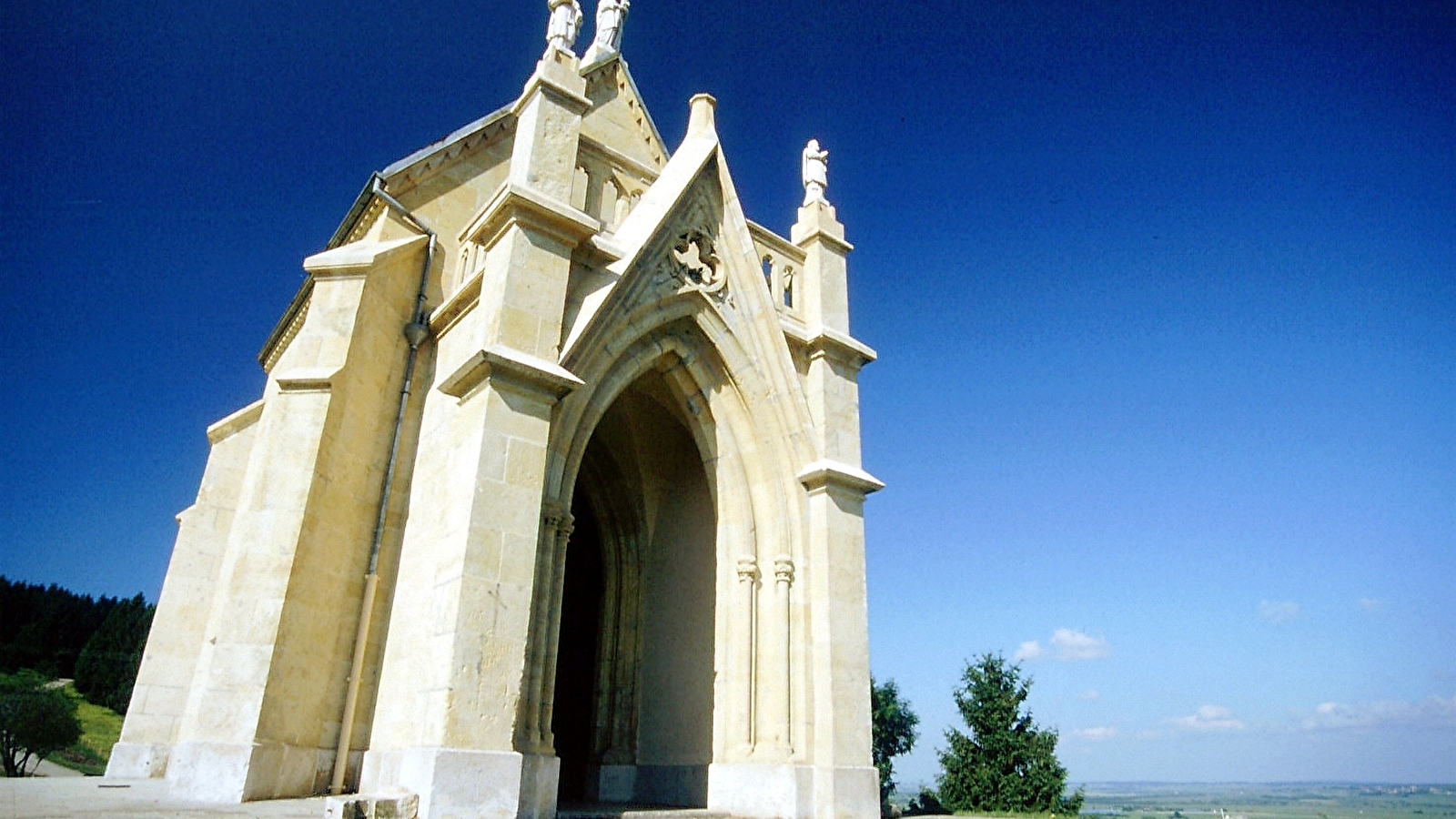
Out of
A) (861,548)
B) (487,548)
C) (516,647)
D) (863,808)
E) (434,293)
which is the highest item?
(434,293)

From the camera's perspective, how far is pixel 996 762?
1756 cm

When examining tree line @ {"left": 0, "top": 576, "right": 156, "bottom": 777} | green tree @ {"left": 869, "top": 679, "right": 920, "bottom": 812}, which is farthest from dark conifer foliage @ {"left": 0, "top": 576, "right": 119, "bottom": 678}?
green tree @ {"left": 869, "top": 679, "right": 920, "bottom": 812}

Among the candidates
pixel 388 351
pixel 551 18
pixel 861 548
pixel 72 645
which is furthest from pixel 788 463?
pixel 72 645

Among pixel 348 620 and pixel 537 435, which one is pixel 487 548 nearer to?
pixel 537 435

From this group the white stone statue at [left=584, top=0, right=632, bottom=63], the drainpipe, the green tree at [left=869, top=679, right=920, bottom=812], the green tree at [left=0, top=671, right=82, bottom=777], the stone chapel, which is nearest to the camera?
the stone chapel

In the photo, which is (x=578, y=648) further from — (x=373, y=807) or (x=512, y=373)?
(x=373, y=807)

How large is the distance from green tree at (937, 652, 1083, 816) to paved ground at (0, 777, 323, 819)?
1328 cm

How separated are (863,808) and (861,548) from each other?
3059 mm

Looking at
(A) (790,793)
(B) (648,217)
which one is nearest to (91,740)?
(A) (790,793)

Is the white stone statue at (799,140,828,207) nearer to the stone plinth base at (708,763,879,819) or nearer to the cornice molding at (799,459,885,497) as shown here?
the cornice molding at (799,459,885,497)

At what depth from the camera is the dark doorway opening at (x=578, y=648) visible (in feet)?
47.0

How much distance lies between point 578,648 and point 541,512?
6975 millimetres

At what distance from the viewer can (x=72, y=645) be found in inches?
2014

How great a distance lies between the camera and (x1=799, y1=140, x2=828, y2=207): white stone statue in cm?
1355
